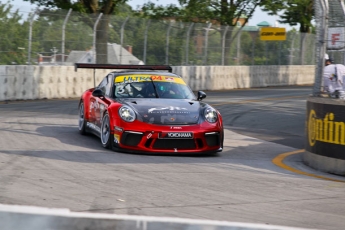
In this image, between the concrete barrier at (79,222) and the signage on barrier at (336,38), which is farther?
the signage on barrier at (336,38)

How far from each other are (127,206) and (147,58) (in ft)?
65.7

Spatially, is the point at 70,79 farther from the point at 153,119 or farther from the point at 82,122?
the point at 153,119

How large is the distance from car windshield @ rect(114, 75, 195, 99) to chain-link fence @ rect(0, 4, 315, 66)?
9344 mm

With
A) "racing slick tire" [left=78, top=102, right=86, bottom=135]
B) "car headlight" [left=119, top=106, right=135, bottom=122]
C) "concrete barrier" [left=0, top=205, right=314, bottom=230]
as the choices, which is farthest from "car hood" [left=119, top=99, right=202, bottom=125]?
"concrete barrier" [left=0, top=205, right=314, bottom=230]

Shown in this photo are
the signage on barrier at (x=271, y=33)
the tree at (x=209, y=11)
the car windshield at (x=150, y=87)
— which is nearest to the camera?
the car windshield at (x=150, y=87)

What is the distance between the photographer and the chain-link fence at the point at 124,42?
21219mm

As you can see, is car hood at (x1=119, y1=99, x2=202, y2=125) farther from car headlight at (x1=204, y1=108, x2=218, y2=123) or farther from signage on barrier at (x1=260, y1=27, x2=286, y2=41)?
signage on barrier at (x1=260, y1=27, x2=286, y2=41)

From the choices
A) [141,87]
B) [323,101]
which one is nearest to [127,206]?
[323,101]

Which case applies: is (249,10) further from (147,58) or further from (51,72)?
(51,72)

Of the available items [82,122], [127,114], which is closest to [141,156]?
[127,114]

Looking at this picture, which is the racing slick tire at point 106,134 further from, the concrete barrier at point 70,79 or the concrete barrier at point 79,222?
the concrete barrier at point 79,222

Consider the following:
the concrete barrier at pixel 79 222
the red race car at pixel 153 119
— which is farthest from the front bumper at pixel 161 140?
the concrete barrier at pixel 79 222

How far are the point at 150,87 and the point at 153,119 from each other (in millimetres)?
1416

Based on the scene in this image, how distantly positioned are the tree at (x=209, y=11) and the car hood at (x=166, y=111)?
2678 centimetres
